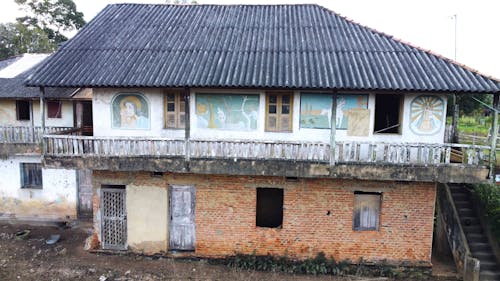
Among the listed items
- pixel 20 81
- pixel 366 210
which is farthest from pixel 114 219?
pixel 20 81

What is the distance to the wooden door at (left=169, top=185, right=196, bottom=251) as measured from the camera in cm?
1098

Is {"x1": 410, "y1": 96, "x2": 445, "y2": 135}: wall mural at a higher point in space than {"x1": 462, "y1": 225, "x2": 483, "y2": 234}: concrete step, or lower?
higher

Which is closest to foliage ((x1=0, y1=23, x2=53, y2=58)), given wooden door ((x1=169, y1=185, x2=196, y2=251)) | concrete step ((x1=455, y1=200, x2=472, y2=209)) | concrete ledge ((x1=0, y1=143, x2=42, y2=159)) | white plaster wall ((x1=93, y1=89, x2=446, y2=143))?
concrete ledge ((x1=0, y1=143, x2=42, y2=159))

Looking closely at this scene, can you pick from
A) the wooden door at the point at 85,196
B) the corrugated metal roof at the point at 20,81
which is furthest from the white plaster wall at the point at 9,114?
the wooden door at the point at 85,196

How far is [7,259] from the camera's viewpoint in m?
11.3

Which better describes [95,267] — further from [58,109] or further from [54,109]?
[54,109]

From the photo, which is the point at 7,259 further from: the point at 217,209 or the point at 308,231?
the point at 308,231

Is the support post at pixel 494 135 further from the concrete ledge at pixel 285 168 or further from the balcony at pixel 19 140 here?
the balcony at pixel 19 140

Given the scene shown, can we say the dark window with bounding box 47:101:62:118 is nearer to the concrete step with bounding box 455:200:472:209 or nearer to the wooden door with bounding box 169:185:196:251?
the wooden door with bounding box 169:185:196:251

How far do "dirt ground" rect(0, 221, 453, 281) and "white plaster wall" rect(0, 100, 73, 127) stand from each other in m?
5.08

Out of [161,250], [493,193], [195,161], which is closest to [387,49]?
[493,193]

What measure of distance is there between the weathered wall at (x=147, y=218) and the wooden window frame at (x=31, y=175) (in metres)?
6.66

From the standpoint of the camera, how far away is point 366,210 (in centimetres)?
1062

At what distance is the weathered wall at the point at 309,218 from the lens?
33.9 feet
